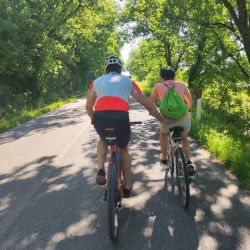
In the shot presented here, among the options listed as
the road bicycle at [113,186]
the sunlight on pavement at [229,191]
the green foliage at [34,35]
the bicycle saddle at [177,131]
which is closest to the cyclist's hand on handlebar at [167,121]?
the bicycle saddle at [177,131]

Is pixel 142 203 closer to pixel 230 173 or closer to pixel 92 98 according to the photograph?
pixel 92 98

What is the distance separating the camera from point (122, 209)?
15.9 ft

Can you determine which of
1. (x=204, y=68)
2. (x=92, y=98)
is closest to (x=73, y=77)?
(x=204, y=68)

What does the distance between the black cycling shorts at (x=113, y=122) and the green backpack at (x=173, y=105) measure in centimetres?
103

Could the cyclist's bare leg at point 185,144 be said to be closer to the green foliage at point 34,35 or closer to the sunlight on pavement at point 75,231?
the sunlight on pavement at point 75,231

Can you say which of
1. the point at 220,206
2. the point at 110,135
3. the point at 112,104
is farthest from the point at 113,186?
the point at 220,206

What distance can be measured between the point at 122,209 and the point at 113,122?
1.46 meters

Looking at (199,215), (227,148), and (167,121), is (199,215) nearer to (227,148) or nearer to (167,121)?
(167,121)

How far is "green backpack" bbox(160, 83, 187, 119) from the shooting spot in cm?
498

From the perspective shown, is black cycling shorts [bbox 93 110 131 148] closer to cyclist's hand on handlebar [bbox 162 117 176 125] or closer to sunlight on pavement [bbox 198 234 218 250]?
cyclist's hand on handlebar [bbox 162 117 176 125]

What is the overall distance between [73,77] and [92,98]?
157ft

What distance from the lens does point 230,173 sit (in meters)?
6.39

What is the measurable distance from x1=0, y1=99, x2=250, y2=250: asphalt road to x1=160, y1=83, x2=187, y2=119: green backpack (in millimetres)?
1308

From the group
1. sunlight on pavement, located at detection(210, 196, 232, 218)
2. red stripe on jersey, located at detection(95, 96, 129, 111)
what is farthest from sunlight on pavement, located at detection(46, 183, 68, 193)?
sunlight on pavement, located at detection(210, 196, 232, 218)
